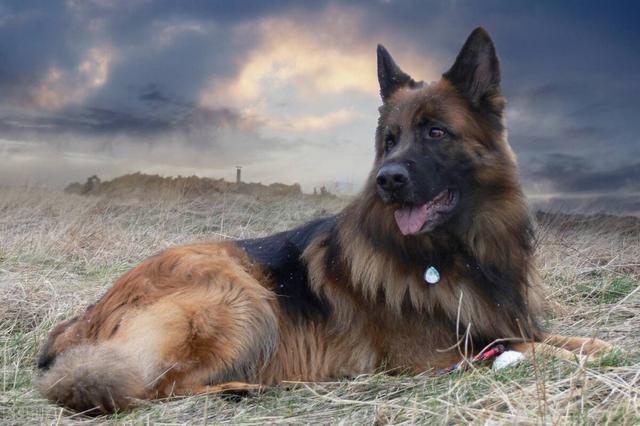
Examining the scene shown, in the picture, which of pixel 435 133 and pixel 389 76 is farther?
pixel 389 76

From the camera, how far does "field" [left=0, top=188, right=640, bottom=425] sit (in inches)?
108

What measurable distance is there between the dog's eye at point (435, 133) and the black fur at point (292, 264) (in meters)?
0.97

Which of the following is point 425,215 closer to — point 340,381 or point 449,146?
point 449,146

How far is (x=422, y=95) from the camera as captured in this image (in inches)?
159

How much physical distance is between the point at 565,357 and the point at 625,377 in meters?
0.55

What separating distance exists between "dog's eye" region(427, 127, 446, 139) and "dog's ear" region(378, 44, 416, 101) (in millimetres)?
604

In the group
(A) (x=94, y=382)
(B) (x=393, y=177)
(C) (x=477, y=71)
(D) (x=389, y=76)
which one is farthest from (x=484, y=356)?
(A) (x=94, y=382)

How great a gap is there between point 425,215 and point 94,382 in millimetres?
2056

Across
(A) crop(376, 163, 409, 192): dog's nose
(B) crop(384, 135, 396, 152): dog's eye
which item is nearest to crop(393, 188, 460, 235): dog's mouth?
(A) crop(376, 163, 409, 192): dog's nose

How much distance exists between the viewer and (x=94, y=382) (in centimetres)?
332

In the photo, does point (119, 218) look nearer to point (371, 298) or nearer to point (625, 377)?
point (371, 298)

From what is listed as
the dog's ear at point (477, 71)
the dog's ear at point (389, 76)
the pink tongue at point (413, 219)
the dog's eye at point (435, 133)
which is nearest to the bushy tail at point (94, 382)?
the pink tongue at point (413, 219)

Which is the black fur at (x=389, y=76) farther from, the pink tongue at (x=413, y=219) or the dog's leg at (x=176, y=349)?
the dog's leg at (x=176, y=349)

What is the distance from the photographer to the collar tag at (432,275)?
13.0ft
